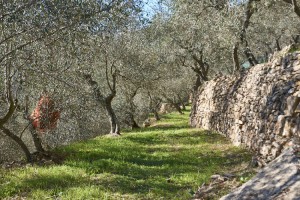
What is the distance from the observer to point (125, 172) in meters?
12.1

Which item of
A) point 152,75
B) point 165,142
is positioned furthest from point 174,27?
point 165,142

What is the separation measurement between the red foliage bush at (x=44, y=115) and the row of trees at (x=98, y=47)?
224mm

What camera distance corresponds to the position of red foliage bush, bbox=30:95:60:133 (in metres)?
13.1

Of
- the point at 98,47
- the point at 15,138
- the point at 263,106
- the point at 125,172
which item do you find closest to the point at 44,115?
the point at 15,138

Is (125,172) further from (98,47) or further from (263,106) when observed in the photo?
(98,47)

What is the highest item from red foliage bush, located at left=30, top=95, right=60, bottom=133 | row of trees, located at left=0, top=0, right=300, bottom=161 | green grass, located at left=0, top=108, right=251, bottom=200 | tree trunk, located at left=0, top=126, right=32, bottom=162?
row of trees, located at left=0, top=0, right=300, bottom=161

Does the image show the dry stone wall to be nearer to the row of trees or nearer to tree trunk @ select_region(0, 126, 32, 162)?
the row of trees

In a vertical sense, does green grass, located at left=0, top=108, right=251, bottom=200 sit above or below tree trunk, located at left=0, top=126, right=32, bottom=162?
below

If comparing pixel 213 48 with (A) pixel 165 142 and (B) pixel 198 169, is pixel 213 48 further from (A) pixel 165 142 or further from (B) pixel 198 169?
(B) pixel 198 169

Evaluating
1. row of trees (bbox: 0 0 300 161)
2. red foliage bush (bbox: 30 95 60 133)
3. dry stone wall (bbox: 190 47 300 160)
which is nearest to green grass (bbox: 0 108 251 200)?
dry stone wall (bbox: 190 47 300 160)

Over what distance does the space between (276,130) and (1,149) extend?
13945 mm

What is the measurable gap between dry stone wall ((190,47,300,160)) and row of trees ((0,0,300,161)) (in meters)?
2.32

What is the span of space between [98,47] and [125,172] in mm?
6096

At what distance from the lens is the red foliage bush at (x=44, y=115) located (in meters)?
13.1
